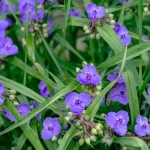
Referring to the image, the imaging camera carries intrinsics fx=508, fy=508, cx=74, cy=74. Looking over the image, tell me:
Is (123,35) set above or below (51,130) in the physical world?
above

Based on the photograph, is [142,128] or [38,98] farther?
[38,98]

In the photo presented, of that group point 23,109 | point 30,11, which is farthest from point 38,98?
point 30,11

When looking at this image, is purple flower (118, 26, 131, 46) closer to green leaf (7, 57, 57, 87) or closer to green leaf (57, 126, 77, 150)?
green leaf (7, 57, 57, 87)

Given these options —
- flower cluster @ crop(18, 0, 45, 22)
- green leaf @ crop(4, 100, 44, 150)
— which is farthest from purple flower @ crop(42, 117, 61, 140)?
flower cluster @ crop(18, 0, 45, 22)

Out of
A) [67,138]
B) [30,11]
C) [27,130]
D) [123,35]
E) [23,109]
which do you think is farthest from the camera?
[30,11]

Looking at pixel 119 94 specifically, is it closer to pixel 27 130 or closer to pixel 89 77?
pixel 89 77

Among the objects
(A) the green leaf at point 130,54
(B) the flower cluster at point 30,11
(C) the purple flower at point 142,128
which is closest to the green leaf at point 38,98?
(A) the green leaf at point 130,54

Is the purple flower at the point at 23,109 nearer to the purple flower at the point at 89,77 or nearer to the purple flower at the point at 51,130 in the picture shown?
the purple flower at the point at 51,130
